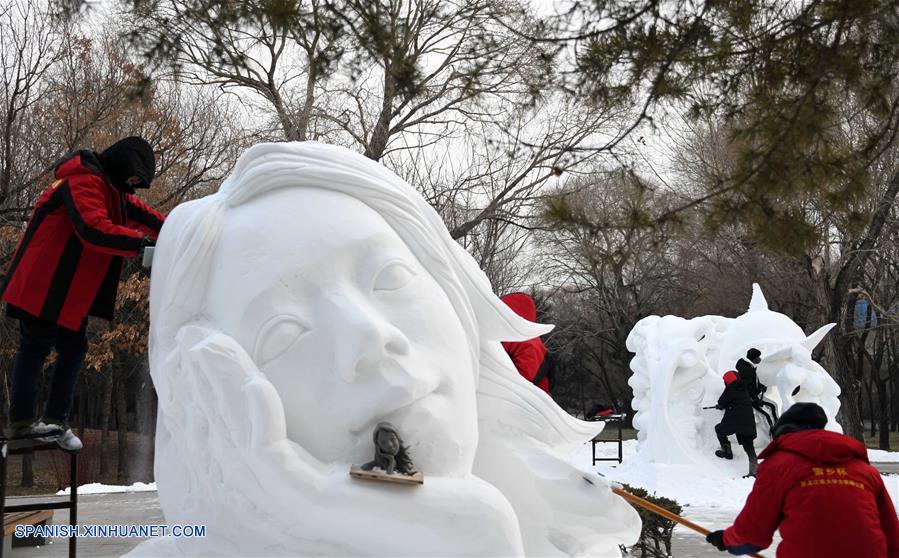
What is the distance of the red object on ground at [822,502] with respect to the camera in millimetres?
3535

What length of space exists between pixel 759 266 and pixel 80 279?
68.5 feet

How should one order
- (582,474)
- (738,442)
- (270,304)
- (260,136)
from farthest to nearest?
(260,136) → (738,442) → (582,474) → (270,304)

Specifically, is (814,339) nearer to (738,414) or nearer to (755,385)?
(755,385)

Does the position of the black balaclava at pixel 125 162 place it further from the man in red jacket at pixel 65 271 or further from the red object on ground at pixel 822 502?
the red object on ground at pixel 822 502

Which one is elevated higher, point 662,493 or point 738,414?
point 738,414

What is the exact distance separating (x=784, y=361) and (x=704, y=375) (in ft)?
3.48

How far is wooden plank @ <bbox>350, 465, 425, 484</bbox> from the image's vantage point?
240 centimetres

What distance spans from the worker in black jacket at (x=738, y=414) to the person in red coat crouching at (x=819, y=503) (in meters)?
7.64

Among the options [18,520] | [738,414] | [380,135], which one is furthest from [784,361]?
[18,520]

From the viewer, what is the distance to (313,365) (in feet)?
8.41

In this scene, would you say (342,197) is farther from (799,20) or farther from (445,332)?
(799,20)

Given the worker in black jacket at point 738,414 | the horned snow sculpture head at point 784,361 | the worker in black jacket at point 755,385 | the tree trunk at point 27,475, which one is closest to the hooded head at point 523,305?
the worker in black jacket at point 738,414

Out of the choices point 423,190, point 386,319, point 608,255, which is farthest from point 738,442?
point 386,319

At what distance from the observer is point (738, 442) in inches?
464
